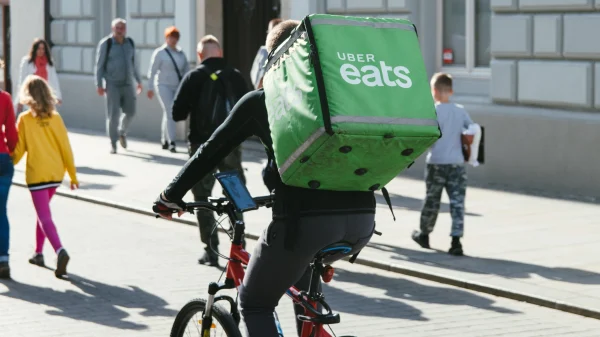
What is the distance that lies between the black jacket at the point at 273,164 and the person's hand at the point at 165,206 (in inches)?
3.6

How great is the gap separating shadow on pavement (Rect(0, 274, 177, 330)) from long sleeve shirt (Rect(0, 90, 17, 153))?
939mm

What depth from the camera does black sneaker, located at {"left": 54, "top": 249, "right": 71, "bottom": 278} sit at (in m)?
9.20

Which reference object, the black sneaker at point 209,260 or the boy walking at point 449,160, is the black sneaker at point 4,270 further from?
the boy walking at point 449,160

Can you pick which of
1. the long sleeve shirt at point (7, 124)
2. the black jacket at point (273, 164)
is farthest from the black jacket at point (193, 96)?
the black jacket at point (273, 164)

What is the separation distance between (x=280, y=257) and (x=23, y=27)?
21.4m

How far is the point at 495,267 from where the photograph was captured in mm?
9461

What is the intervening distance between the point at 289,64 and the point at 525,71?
33.4ft

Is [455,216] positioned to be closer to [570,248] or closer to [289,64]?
[570,248]

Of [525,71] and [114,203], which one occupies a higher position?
[525,71]

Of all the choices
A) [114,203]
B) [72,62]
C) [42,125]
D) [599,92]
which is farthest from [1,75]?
[42,125]

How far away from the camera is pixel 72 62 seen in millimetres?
23453

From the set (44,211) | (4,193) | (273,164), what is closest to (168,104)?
(44,211)

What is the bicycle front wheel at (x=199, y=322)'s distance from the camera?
4887mm

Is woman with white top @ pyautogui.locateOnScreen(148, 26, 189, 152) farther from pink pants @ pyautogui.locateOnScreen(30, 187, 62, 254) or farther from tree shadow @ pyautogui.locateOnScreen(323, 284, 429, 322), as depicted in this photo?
tree shadow @ pyautogui.locateOnScreen(323, 284, 429, 322)
